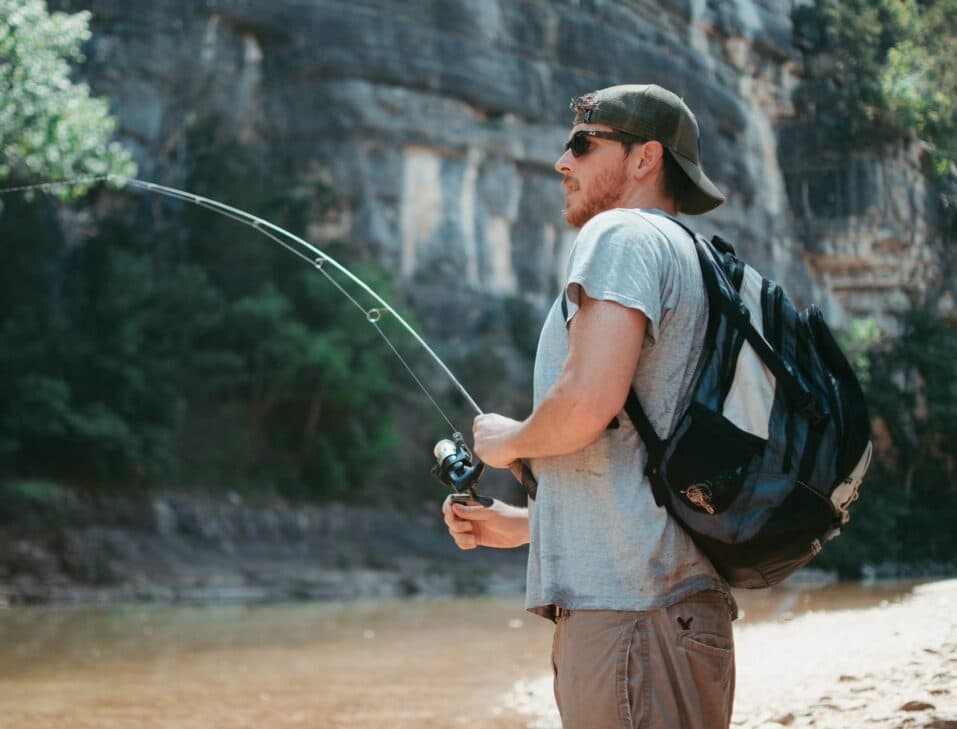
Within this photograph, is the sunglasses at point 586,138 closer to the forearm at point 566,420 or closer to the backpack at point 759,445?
the backpack at point 759,445

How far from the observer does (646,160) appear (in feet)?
7.84

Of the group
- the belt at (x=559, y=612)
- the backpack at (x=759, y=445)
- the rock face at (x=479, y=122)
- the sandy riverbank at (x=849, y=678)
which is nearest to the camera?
the backpack at (x=759, y=445)

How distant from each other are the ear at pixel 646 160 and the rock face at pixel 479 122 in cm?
2874

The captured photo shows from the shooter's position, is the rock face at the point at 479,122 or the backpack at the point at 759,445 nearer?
the backpack at the point at 759,445

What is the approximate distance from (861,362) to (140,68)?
19.5 metres

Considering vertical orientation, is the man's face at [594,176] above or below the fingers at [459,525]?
above

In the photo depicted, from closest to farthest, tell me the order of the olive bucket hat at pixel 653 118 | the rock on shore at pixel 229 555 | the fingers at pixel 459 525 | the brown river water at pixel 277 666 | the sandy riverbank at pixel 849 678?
the olive bucket hat at pixel 653 118
the fingers at pixel 459 525
the sandy riverbank at pixel 849 678
the brown river water at pixel 277 666
the rock on shore at pixel 229 555

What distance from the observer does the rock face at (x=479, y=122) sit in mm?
31688

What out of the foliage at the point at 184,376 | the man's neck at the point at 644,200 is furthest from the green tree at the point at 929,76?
the man's neck at the point at 644,200

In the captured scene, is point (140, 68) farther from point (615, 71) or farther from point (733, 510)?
point (733, 510)

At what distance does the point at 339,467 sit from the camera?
1145 inches

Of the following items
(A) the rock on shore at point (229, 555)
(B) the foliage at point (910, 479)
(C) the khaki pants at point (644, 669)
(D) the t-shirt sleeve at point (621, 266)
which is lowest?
(A) the rock on shore at point (229, 555)

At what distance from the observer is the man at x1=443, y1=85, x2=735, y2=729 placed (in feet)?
6.75

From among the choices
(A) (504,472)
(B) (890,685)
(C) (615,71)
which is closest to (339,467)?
(A) (504,472)
